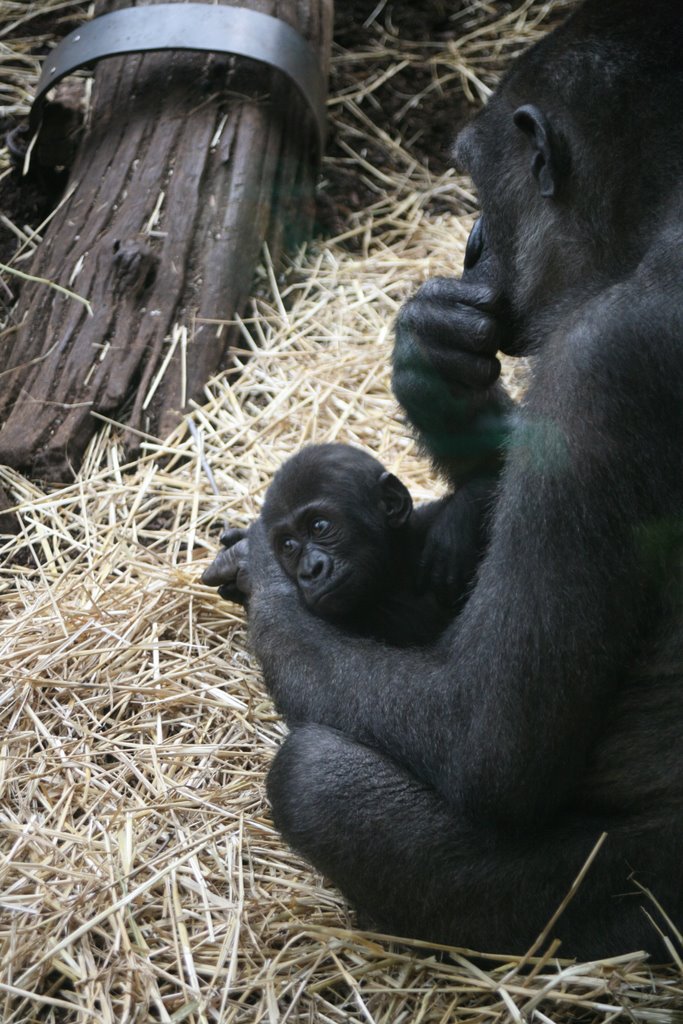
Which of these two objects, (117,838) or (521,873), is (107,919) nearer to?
(117,838)

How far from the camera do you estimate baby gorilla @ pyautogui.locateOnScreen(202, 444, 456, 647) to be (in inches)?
130

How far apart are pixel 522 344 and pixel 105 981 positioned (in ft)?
6.01

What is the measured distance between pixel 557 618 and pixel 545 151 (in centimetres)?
108

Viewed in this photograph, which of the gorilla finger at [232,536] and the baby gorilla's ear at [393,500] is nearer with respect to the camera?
the baby gorilla's ear at [393,500]

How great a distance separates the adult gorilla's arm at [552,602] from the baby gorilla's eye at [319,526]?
91 cm

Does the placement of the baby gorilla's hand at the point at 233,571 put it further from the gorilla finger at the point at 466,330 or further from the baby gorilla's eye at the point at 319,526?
the gorilla finger at the point at 466,330

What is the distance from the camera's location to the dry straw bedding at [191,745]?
101 inches

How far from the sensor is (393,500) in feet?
11.7

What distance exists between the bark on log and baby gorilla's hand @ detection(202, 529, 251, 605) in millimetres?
1147

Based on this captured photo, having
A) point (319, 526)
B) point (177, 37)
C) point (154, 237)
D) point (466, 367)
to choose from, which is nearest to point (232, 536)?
point (319, 526)

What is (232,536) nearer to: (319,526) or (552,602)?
(319,526)

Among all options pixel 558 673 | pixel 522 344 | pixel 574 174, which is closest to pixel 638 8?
pixel 574 174

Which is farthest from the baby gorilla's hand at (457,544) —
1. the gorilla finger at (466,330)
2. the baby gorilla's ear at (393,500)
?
the gorilla finger at (466,330)

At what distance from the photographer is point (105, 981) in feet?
8.50
